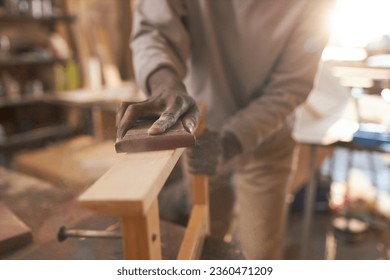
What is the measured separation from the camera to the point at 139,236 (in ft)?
1.49

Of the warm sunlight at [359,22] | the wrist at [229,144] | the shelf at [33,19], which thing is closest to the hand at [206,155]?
the wrist at [229,144]

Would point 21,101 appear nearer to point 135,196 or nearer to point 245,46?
point 245,46

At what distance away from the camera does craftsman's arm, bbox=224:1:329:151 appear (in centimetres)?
105

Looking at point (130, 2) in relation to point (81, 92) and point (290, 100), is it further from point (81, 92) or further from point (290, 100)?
point (290, 100)

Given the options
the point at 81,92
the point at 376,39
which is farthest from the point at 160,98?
the point at 81,92

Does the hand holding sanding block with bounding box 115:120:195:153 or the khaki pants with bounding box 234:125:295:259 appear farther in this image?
the khaki pants with bounding box 234:125:295:259

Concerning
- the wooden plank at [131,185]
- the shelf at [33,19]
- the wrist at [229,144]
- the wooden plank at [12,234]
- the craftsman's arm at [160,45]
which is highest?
the shelf at [33,19]

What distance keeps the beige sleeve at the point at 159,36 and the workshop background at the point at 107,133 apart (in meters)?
0.22

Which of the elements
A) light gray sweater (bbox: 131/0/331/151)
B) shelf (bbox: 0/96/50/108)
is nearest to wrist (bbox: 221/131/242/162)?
light gray sweater (bbox: 131/0/331/151)

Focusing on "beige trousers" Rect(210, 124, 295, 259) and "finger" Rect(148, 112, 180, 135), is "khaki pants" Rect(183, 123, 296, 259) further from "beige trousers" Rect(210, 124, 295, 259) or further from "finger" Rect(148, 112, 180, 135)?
"finger" Rect(148, 112, 180, 135)

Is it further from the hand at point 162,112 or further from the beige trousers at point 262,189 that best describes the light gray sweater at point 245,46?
the hand at point 162,112

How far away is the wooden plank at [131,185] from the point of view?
0.39 metres

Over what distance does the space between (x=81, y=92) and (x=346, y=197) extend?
2054mm

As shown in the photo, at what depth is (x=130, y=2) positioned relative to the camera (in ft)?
10.7
